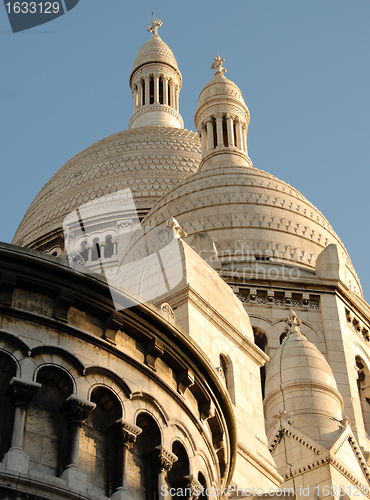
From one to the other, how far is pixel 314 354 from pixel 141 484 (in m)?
10.9

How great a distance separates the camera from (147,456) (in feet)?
43.9

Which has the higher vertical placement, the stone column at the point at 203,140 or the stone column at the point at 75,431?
the stone column at the point at 203,140

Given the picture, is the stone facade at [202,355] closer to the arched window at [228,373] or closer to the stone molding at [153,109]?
the arched window at [228,373]

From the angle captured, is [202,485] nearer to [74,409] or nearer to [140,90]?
[74,409]

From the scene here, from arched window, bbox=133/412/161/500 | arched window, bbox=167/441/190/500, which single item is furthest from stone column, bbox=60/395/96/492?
arched window, bbox=167/441/190/500

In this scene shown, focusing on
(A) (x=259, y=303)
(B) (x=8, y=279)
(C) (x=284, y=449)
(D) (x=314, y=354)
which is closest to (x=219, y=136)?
(A) (x=259, y=303)

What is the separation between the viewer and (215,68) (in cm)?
4253

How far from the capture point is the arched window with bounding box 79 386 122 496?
12430 mm

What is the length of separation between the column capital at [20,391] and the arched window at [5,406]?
10 cm

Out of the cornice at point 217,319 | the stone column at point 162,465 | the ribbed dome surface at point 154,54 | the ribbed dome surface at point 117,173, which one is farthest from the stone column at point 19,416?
the ribbed dome surface at point 154,54

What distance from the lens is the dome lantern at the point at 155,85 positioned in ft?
213

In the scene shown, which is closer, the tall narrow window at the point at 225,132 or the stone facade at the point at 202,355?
the stone facade at the point at 202,355

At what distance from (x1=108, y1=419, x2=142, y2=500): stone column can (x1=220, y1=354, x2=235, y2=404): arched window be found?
502cm

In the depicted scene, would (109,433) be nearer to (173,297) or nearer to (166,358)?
(166,358)
